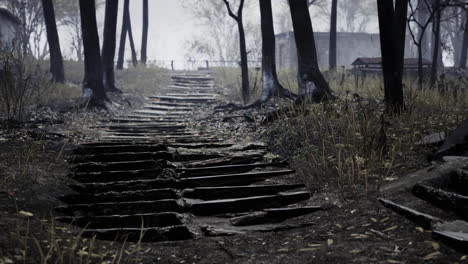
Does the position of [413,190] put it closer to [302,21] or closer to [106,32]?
[302,21]

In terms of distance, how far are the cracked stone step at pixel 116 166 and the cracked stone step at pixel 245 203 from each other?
4.68 feet

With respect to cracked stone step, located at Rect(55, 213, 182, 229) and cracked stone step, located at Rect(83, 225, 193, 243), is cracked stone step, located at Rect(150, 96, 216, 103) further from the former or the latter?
cracked stone step, located at Rect(83, 225, 193, 243)

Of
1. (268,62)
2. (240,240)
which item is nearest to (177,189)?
(240,240)

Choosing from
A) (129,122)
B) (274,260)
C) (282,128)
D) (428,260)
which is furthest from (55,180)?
(129,122)

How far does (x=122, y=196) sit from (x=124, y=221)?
703 millimetres

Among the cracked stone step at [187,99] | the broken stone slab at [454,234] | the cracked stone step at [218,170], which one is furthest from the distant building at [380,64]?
the broken stone slab at [454,234]

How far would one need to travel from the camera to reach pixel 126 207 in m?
4.97

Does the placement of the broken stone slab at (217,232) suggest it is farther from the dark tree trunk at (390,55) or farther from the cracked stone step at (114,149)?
the dark tree trunk at (390,55)

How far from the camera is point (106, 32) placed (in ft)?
49.1

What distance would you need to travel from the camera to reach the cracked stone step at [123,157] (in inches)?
259

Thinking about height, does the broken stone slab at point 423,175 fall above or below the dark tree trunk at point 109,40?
below

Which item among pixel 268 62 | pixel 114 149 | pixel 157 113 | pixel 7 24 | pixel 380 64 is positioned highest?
pixel 7 24

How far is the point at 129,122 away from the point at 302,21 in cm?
487

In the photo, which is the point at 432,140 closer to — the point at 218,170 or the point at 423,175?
the point at 423,175
